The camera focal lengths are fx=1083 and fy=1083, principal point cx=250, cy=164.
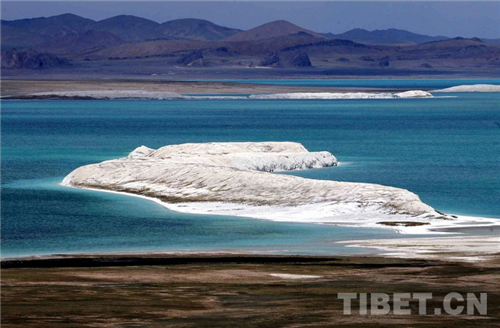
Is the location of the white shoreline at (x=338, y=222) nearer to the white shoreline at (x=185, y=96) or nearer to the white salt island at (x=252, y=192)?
the white salt island at (x=252, y=192)

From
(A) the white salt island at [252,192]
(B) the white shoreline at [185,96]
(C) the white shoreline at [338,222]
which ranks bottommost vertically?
(B) the white shoreline at [185,96]

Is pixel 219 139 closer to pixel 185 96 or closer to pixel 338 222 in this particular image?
pixel 338 222

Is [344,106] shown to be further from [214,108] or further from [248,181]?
[248,181]

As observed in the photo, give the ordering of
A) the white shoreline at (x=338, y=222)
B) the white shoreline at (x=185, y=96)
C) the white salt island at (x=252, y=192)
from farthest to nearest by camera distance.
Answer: the white shoreline at (x=185, y=96), the white salt island at (x=252, y=192), the white shoreline at (x=338, y=222)

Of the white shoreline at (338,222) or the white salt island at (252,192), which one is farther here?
the white salt island at (252,192)

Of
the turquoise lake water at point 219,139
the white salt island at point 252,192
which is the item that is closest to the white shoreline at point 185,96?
the turquoise lake water at point 219,139

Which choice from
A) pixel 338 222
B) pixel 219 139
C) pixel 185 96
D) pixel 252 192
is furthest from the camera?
pixel 185 96

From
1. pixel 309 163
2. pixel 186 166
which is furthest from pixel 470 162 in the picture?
pixel 186 166

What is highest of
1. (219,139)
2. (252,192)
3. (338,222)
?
(252,192)

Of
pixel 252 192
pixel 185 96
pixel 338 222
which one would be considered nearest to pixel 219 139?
pixel 252 192
